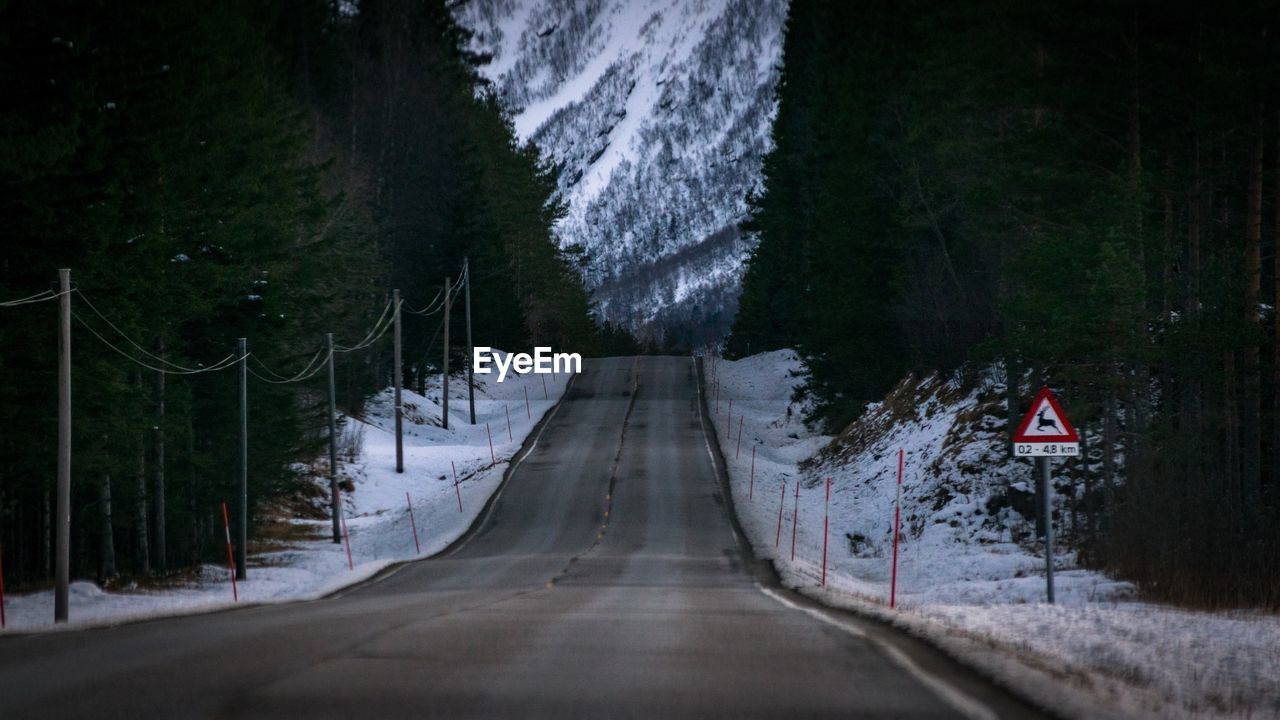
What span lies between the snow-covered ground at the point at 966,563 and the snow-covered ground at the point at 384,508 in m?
9.39

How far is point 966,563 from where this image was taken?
26156 millimetres

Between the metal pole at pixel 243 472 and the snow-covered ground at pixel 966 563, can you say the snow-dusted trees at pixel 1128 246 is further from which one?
the metal pole at pixel 243 472

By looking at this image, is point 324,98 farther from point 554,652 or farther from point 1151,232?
point 554,652

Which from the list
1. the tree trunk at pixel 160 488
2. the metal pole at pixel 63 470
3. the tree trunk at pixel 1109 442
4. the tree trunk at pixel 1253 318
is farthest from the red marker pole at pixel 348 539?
the tree trunk at pixel 1253 318

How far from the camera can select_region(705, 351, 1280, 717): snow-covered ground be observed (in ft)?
26.0

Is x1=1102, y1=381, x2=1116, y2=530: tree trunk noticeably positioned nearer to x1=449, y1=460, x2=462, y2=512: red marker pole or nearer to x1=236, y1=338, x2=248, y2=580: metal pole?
x1=236, y1=338, x2=248, y2=580: metal pole

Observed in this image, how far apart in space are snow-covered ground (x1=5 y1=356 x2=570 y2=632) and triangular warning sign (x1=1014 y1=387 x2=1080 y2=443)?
1152 cm

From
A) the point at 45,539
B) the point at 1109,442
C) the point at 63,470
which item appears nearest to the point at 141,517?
the point at 45,539

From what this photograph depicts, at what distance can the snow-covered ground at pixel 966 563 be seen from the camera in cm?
794

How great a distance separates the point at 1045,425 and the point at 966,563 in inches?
481

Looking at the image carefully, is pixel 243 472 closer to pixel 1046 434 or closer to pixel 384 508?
pixel 384 508

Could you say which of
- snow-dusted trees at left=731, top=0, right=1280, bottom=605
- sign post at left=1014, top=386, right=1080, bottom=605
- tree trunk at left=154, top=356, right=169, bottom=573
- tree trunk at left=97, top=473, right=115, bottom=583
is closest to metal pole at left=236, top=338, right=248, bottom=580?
tree trunk at left=154, top=356, right=169, bottom=573

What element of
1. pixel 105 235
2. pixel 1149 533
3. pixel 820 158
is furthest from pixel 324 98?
pixel 1149 533

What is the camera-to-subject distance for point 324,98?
2484 inches
